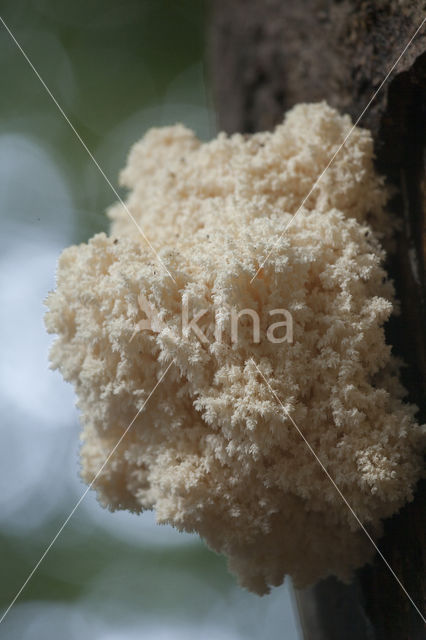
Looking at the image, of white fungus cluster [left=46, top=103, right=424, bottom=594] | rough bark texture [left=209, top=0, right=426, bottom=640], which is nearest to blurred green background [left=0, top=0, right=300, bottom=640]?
rough bark texture [left=209, top=0, right=426, bottom=640]

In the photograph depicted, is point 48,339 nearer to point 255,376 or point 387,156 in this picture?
point 255,376

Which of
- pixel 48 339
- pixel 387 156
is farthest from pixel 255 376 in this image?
pixel 48 339

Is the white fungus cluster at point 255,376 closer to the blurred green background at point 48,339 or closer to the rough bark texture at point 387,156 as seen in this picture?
the rough bark texture at point 387,156

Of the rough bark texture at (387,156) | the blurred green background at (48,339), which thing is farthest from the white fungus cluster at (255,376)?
the blurred green background at (48,339)

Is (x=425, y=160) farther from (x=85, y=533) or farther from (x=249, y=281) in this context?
(x=85, y=533)

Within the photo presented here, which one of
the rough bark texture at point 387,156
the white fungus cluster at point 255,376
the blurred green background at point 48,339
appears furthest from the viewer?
the blurred green background at point 48,339

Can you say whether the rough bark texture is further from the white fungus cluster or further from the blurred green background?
the blurred green background
